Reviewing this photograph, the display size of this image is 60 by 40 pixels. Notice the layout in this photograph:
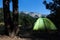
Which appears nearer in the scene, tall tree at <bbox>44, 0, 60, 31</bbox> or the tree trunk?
the tree trunk

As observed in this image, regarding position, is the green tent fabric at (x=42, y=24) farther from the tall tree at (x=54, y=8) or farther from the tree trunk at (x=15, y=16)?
the tall tree at (x=54, y=8)

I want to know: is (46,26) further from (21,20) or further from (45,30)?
(21,20)

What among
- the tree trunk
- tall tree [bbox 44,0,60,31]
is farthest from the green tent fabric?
tall tree [bbox 44,0,60,31]

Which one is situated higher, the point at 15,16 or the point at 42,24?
the point at 15,16

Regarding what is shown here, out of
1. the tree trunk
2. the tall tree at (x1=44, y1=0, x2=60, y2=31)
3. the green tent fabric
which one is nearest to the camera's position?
the tree trunk

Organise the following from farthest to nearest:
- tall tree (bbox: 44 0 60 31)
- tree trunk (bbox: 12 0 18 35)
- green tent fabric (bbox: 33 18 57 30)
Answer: tall tree (bbox: 44 0 60 31), green tent fabric (bbox: 33 18 57 30), tree trunk (bbox: 12 0 18 35)

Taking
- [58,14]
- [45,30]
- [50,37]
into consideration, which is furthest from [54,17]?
[50,37]

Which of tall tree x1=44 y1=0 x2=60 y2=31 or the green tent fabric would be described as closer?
the green tent fabric

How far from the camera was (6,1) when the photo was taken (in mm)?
14758

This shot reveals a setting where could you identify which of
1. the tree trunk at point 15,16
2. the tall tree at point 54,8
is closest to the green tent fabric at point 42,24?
the tree trunk at point 15,16

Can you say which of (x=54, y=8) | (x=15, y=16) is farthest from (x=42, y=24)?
(x=54, y=8)

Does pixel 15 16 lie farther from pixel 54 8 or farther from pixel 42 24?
pixel 54 8

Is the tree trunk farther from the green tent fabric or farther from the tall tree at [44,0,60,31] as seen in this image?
the tall tree at [44,0,60,31]

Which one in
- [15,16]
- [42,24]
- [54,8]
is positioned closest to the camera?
[15,16]
